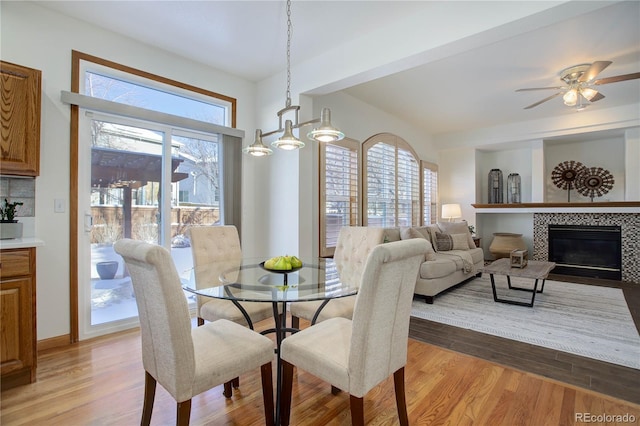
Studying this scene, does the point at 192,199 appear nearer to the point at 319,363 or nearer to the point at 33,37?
the point at 33,37

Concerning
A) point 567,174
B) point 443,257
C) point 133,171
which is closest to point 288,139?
point 133,171

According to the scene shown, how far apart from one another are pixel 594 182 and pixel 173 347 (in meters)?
7.51

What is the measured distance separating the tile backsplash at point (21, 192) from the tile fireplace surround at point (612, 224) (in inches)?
293

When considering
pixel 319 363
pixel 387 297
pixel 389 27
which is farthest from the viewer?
pixel 389 27

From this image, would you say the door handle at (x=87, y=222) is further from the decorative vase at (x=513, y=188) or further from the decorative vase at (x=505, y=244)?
the decorative vase at (x=513, y=188)

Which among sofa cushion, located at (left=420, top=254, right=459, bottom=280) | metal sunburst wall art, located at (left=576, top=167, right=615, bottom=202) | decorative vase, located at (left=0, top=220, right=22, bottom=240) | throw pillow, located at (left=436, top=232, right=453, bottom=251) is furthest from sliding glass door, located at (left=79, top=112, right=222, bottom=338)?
metal sunburst wall art, located at (left=576, top=167, right=615, bottom=202)

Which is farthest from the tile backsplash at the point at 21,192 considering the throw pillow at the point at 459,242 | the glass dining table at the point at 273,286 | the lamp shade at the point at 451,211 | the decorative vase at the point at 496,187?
the decorative vase at the point at 496,187

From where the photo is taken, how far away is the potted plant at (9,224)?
2154 mm

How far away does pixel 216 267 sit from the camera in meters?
2.34

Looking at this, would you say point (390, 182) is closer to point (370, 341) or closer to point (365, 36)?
point (365, 36)

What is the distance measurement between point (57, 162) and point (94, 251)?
81 cm

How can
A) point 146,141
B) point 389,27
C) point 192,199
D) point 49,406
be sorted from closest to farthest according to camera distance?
point 49,406, point 389,27, point 146,141, point 192,199

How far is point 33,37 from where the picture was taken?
2.43 m

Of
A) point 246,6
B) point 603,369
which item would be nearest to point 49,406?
point 246,6
